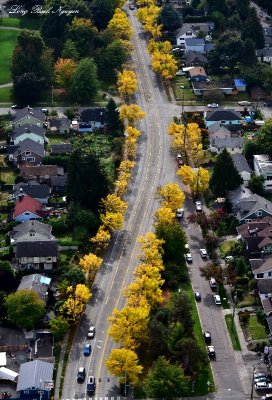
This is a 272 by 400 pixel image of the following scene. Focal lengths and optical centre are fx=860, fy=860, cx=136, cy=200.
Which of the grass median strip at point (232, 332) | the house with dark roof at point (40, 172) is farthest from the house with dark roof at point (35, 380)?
the house with dark roof at point (40, 172)

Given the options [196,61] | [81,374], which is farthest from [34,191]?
[196,61]

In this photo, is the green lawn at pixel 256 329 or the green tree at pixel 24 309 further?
the green lawn at pixel 256 329

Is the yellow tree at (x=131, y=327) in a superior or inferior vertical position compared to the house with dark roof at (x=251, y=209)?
inferior

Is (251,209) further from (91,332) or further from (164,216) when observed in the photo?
(91,332)

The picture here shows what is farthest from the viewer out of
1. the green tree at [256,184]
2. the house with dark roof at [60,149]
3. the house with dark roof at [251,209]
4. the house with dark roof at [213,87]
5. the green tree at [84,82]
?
the house with dark roof at [213,87]

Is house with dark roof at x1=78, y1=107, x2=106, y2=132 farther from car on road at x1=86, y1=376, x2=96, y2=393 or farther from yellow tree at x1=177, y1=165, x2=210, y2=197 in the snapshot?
car on road at x1=86, y1=376, x2=96, y2=393

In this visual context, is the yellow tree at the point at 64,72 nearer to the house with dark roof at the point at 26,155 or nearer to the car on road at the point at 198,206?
the house with dark roof at the point at 26,155

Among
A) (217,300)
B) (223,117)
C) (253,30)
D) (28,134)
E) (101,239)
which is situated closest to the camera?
(217,300)

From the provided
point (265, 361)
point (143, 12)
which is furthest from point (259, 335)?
point (143, 12)
